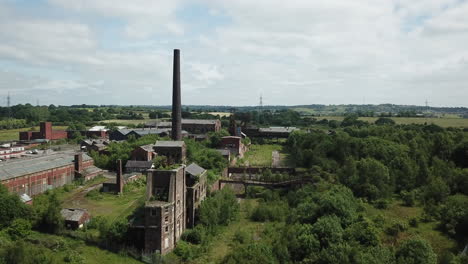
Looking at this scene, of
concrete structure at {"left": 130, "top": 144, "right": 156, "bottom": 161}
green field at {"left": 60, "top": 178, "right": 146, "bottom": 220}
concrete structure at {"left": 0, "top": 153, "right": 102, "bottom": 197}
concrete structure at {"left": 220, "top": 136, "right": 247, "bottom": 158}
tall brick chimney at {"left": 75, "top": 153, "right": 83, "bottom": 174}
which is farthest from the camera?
concrete structure at {"left": 220, "top": 136, "right": 247, "bottom": 158}

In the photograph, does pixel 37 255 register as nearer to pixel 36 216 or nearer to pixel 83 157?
pixel 36 216

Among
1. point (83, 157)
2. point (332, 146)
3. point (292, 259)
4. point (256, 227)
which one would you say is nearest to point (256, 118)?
point (332, 146)

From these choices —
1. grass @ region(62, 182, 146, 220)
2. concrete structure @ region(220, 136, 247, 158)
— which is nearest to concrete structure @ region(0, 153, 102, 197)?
grass @ region(62, 182, 146, 220)

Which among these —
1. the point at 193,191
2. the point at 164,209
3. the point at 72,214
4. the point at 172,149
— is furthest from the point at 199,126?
the point at 164,209

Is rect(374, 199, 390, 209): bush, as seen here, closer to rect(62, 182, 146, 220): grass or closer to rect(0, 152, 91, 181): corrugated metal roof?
rect(62, 182, 146, 220): grass

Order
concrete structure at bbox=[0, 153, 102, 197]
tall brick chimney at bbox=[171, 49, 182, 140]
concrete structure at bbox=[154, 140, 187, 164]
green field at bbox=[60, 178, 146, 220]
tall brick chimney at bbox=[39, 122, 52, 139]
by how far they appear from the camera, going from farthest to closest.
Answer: tall brick chimney at bbox=[39, 122, 52, 139], tall brick chimney at bbox=[171, 49, 182, 140], concrete structure at bbox=[154, 140, 187, 164], concrete structure at bbox=[0, 153, 102, 197], green field at bbox=[60, 178, 146, 220]

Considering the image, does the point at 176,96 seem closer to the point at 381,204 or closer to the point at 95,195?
the point at 95,195
